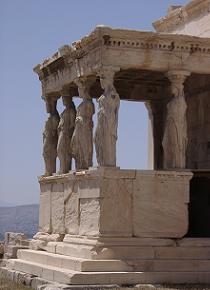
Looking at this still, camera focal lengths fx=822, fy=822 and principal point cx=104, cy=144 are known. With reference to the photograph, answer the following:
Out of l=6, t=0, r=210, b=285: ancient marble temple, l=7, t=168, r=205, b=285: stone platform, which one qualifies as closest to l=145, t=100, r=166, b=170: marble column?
l=6, t=0, r=210, b=285: ancient marble temple

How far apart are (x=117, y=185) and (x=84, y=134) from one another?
1546mm

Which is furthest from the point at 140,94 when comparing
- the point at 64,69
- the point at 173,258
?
the point at 173,258

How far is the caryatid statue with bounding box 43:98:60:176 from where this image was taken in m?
18.8

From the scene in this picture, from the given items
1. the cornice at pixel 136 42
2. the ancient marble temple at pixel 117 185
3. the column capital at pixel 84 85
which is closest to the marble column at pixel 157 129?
the ancient marble temple at pixel 117 185

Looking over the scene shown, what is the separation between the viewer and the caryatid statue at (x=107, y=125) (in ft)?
50.6

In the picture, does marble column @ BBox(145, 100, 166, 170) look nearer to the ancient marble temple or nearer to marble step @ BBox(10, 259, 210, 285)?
the ancient marble temple

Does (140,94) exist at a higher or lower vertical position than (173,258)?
higher

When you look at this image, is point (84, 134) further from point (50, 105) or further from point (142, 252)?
point (50, 105)

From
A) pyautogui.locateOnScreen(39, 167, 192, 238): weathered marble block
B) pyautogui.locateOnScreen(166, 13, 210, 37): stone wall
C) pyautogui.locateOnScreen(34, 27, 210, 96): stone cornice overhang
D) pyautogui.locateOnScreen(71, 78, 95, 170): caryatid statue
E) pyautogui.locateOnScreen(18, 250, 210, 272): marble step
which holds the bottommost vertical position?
pyautogui.locateOnScreen(18, 250, 210, 272): marble step

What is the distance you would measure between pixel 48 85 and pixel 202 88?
137 inches

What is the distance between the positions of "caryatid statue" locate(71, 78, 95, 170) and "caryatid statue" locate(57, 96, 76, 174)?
116cm

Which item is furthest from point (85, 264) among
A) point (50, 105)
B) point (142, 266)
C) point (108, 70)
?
point (50, 105)

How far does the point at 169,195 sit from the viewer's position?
616 inches

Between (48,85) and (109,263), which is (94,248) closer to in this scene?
(109,263)
